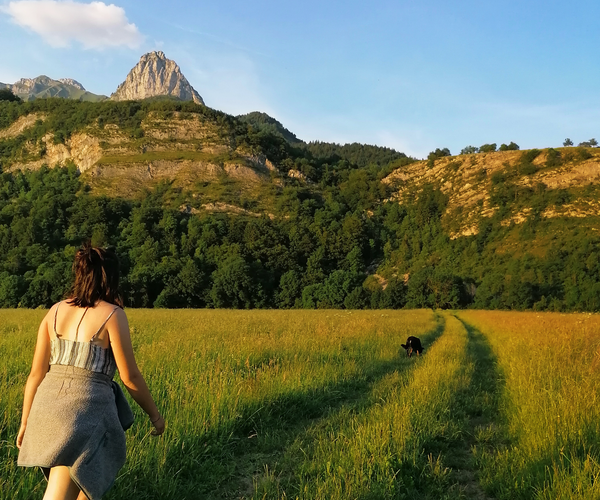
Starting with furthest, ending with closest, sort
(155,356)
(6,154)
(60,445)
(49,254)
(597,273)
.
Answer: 1. (6,154)
2. (49,254)
3. (597,273)
4. (155,356)
5. (60,445)

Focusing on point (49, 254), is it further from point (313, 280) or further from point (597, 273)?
point (597, 273)

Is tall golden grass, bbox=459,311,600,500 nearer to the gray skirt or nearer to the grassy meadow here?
the grassy meadow

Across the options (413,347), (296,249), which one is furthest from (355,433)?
(296,249)

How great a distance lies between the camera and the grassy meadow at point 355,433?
406 centimetres

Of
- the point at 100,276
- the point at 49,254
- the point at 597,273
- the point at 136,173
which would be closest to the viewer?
the point at 100,276

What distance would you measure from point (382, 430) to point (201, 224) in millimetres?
93724

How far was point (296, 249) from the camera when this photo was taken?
Answer: 9688 cm

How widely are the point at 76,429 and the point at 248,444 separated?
10.8 feet

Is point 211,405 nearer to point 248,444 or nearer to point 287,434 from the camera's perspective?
point 248,444

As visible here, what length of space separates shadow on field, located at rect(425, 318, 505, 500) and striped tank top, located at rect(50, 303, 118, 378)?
11.6 ft

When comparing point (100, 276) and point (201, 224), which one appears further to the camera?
point (201, 224)

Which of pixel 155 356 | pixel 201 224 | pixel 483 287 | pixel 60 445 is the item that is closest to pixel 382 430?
pixel 60 445

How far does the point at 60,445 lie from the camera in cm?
262

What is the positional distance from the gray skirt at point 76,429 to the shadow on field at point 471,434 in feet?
10.8
